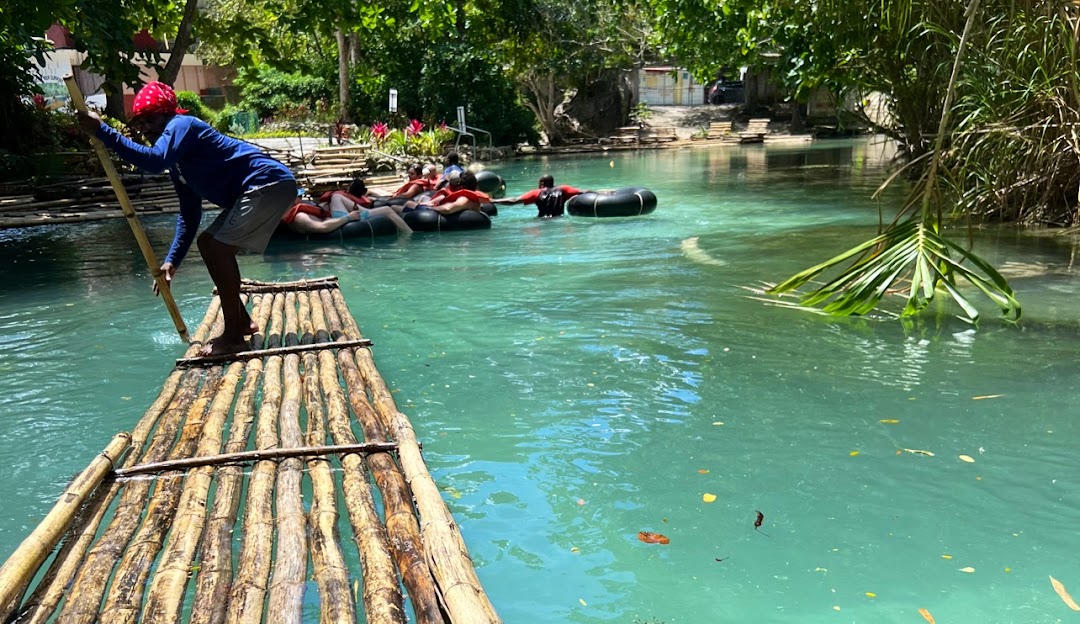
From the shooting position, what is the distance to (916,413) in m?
5.70

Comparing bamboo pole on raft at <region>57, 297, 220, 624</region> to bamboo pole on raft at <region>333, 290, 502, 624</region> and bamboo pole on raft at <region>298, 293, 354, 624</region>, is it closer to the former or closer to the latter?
bamboo pole on raft at <region>298, 293, 354, 624</region>

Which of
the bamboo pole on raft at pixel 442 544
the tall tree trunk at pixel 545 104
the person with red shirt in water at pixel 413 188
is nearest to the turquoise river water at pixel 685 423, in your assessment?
the bamboo pole on raft at pixel 442 544

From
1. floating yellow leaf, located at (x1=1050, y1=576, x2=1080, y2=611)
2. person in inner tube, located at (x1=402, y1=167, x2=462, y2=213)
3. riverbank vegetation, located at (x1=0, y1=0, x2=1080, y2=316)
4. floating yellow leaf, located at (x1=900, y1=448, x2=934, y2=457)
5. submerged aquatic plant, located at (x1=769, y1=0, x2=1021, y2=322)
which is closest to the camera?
floating yellow leaf, located at (x1=1050, y1=576, x2=1080, y2=611)

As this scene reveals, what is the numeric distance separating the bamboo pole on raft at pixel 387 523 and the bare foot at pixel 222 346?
1.19 m

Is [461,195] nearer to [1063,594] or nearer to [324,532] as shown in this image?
[324,532]

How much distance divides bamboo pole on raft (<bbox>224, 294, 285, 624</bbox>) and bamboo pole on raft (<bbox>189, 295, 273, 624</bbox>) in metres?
0.04

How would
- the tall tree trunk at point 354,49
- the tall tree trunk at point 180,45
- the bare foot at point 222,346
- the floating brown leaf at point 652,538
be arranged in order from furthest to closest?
1. the tall tree trunk at point 354,49
2. the tall tree trunk at point 180,45
3. the bare foot at point 222,346
4. the floating brown leaf at point 652,538

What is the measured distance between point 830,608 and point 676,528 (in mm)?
866

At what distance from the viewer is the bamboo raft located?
10.0 ft

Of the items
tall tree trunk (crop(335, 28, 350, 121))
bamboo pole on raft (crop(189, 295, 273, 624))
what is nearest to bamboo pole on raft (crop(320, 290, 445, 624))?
bamboo pole on raft (crop(189, 295, 273, 624))

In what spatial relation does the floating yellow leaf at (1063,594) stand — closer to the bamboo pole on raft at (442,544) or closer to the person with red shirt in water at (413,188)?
the bamboo pole on raft at (442,544)

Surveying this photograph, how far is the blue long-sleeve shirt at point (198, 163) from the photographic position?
5484 mm

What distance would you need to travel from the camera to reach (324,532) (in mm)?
3588

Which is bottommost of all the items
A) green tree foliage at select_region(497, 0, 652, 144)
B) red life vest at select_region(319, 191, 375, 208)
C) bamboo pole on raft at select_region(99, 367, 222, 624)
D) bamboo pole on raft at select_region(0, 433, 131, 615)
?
bamboo pole on raft at select_region(99, 367, 222, 624)
